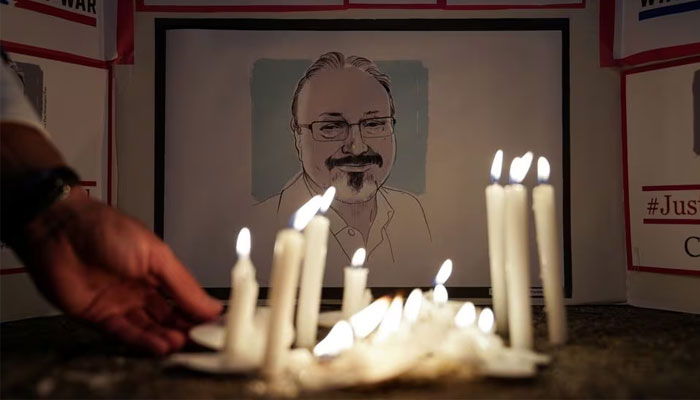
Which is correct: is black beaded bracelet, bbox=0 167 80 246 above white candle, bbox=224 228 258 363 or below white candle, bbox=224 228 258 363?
above

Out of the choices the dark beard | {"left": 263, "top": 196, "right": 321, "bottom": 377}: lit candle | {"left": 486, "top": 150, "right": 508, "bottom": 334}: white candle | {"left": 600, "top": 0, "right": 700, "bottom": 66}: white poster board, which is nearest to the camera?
{"left": 263, "top": 196, "right": 321, "bottom": 377}: lit candle

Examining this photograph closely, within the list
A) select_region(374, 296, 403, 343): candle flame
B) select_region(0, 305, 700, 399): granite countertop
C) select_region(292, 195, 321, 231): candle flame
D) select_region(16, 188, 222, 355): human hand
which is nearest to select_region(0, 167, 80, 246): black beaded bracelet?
select_region(16, 188, 222, 355): human hand

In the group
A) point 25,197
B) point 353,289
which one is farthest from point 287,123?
point 25,197

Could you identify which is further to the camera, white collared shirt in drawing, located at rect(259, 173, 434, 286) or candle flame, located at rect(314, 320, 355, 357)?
white collared shirt in drawing, located at rect(259, 173, 434, 286)

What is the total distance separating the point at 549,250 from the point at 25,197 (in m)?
0.62

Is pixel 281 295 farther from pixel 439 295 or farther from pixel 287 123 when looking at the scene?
pixel 287 123

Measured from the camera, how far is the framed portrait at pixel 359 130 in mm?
1095

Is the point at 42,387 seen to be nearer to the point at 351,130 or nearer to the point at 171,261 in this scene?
the point at 171,261

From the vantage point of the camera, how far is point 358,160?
3.63 ft

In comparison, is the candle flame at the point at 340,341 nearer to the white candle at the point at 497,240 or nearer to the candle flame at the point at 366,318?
the candle flame at the point at 366,318

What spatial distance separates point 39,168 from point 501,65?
2.50ft

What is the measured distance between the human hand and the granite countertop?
4cm

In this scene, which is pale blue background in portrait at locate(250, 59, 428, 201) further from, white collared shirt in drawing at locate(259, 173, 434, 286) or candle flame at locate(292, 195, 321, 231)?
candle flame at locate(292, 195, 321, 231)

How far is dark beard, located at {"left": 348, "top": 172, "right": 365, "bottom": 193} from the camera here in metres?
1.11
